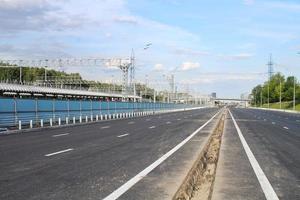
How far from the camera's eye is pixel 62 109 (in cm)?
5562

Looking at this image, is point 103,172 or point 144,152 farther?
point 144,152

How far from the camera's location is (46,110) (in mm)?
51062

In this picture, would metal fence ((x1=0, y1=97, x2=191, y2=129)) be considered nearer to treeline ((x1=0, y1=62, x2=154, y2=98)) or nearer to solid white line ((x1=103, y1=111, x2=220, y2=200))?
solid white line ((x1=103, y1=111, x2=220, y2=200))

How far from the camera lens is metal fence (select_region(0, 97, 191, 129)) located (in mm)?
42469

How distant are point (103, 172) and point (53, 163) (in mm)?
2480

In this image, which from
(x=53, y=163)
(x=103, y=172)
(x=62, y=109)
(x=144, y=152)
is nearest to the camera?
(x=103, y=172)

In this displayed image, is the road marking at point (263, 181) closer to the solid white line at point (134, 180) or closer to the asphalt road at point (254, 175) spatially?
the asphalt road at point (254, 175)

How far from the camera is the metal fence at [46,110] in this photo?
4247cm

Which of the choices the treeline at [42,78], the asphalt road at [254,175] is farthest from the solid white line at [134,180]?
the treeline at [42,78]

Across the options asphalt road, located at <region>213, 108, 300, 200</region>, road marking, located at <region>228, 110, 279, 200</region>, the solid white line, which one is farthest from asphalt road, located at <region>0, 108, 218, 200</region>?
road marking, located at <region>228, 110, 279, 200</region>

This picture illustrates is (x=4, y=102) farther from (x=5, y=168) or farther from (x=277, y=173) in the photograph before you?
(x=277, y=173)

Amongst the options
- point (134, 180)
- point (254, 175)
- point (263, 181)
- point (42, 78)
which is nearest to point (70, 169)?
point (134, 180)

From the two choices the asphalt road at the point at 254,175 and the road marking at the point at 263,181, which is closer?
the road marking at the point at 263,181

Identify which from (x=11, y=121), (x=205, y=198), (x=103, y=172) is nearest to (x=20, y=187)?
(x=103, y=172)
